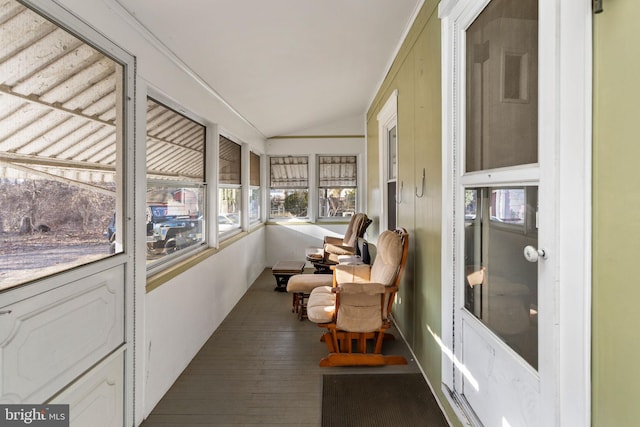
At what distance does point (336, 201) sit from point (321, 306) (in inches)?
146

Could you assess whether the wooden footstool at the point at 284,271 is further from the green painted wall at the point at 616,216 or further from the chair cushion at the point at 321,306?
the green painted wall at the point at 616,216

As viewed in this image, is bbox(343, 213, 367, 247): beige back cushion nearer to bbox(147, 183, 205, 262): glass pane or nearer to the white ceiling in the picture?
the white ceiling

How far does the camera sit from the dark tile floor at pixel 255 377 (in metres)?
2.09

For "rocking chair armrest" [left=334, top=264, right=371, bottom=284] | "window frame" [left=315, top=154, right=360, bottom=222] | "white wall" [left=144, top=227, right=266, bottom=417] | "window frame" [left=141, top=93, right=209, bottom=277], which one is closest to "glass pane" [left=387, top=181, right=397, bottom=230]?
"rocking chair armrest" [left=334, top=264, right=371, bottom=284]

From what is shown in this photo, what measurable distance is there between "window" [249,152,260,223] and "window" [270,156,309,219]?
0.41 m

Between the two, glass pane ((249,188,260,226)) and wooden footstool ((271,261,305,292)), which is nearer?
wooden footstool ((271,261,305,292))

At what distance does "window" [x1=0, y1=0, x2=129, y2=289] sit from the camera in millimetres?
1254

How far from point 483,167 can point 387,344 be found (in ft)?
6.65

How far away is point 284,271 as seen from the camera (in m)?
4.50

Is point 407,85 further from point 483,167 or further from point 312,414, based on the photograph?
point 312,414

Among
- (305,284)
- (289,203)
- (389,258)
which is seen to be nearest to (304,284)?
(305,284)

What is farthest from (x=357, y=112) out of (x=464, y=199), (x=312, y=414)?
(x=312, y=414)

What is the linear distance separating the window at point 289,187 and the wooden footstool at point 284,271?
1746 millimetres

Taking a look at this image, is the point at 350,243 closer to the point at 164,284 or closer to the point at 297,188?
the point at 297,188
